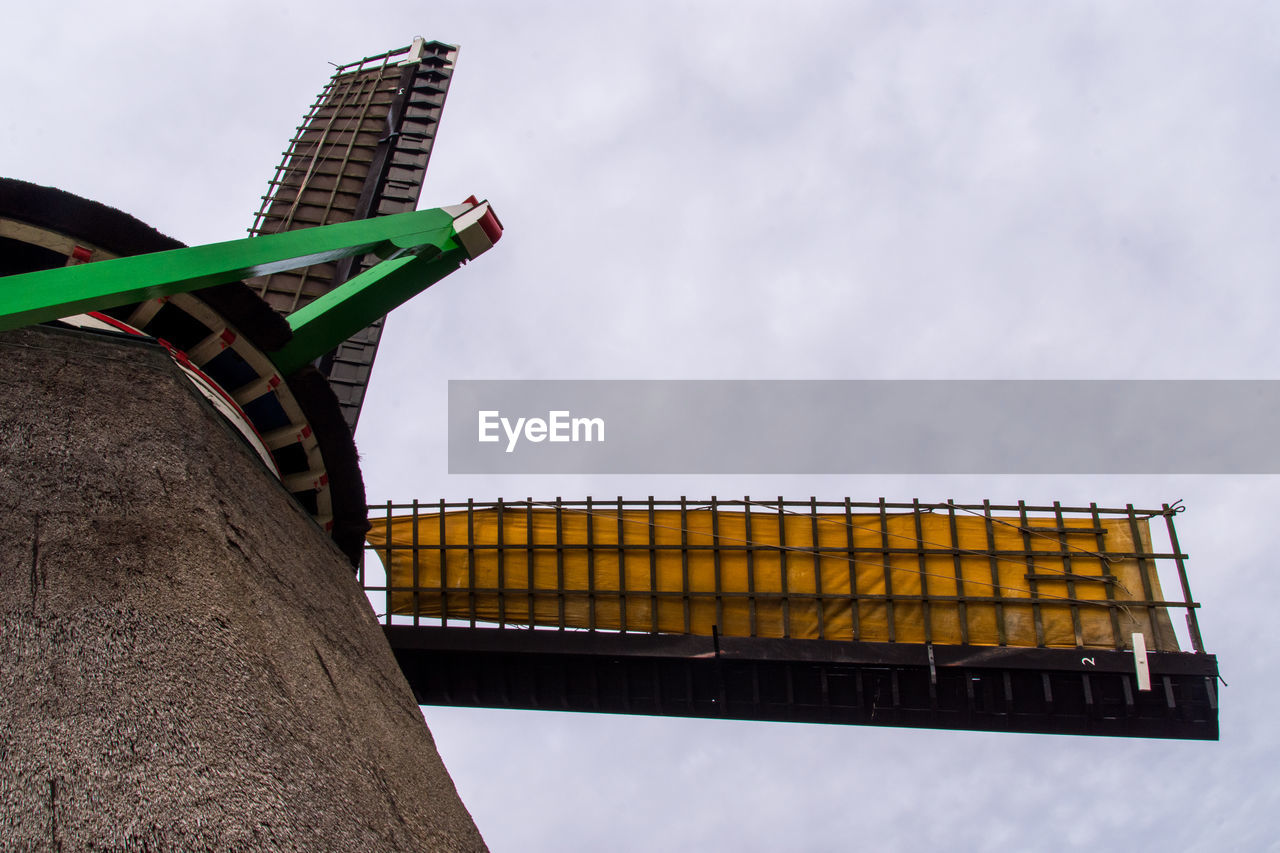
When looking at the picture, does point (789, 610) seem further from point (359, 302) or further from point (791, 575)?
point (359, 302)

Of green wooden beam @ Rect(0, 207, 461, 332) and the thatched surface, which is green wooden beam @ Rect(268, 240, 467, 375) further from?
→ the thatched surface

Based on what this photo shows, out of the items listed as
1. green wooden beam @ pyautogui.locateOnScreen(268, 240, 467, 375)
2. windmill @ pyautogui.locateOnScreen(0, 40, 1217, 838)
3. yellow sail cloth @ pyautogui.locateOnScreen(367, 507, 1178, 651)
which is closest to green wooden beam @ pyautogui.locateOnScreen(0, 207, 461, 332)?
green wooden beam @ pyautogui.locateOnScreen(268, 240, 467, 375)

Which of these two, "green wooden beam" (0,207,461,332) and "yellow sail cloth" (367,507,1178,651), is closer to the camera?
"green wooden beam" (0,207,461,332)

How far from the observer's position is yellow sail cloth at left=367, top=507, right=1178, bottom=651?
43.4ft

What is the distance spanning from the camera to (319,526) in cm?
897

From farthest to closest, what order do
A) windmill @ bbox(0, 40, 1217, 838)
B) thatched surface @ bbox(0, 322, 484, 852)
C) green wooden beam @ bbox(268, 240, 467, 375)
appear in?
windmill @ bbox(0, 40, 1217, 838) → green wooden beam @ bbox(268, 240, 467, 375) → thatched surface @ bbox(0, 322, 484, 852)

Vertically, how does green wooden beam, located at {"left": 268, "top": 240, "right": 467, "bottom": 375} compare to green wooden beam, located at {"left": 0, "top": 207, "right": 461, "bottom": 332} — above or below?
→ above

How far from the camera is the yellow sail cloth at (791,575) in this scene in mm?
13234

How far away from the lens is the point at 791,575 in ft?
44.8

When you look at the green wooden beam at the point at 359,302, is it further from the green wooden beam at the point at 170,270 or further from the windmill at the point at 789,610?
the windmill at the point at 789,610

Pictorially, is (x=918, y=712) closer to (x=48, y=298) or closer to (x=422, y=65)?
(x=48, y=298)

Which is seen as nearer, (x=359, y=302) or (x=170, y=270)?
(x=170, y=270)

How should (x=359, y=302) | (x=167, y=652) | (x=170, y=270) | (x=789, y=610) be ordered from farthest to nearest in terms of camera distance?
1. (x=789, y=610)
2. (x=359, y=302)
3. (x=170, y=270)
4. (x=167, y=652)

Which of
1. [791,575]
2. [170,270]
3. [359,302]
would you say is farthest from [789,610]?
[170,270]
